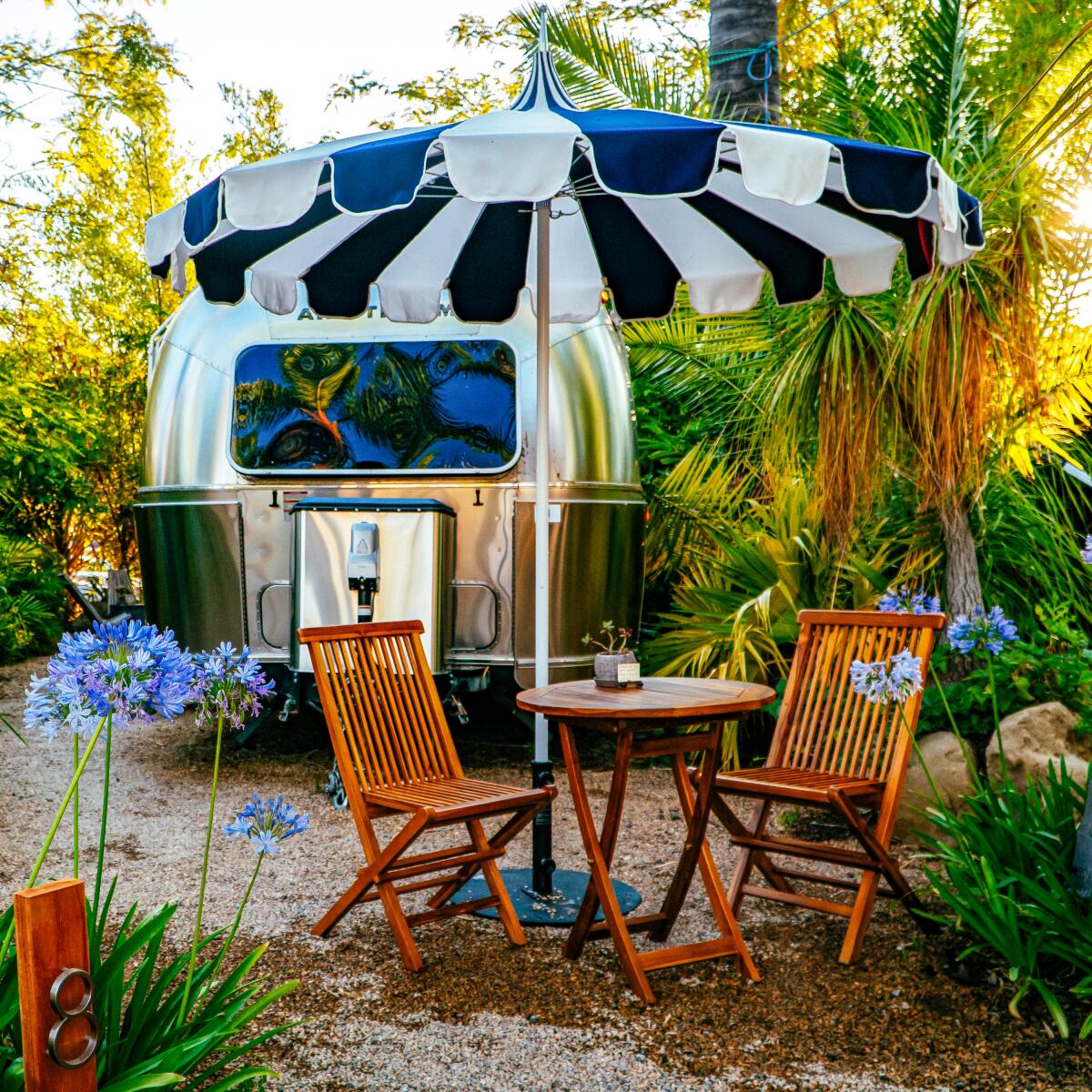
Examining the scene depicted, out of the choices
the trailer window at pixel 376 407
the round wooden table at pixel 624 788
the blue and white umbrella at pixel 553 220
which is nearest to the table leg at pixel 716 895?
the round wooden table at pixel 624 788

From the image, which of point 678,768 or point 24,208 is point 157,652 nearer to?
point 678,768

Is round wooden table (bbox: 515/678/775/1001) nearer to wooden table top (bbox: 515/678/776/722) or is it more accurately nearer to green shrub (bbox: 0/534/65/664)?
wooden table top (bbox: 515/678/776/722)

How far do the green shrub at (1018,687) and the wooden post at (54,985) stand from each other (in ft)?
12.8

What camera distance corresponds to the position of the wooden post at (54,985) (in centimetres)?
145

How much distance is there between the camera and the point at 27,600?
10.5 metres

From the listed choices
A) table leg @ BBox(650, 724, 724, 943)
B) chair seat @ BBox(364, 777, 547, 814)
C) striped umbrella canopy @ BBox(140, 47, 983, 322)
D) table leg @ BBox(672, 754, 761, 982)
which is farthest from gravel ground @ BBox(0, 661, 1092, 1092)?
striped umbrella canopy @ BBox(140, 47, 983, 322)

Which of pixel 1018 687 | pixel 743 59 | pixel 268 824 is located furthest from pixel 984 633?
pixel 743 59

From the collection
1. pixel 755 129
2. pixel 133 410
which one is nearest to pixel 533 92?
pixel 755 129

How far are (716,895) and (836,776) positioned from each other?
64 centimetres

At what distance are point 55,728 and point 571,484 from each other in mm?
3908

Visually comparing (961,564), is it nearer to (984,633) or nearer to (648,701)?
(984,633)

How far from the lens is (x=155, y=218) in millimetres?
3451

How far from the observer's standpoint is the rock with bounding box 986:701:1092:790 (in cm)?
435

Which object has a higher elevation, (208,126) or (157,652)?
(208,126)
